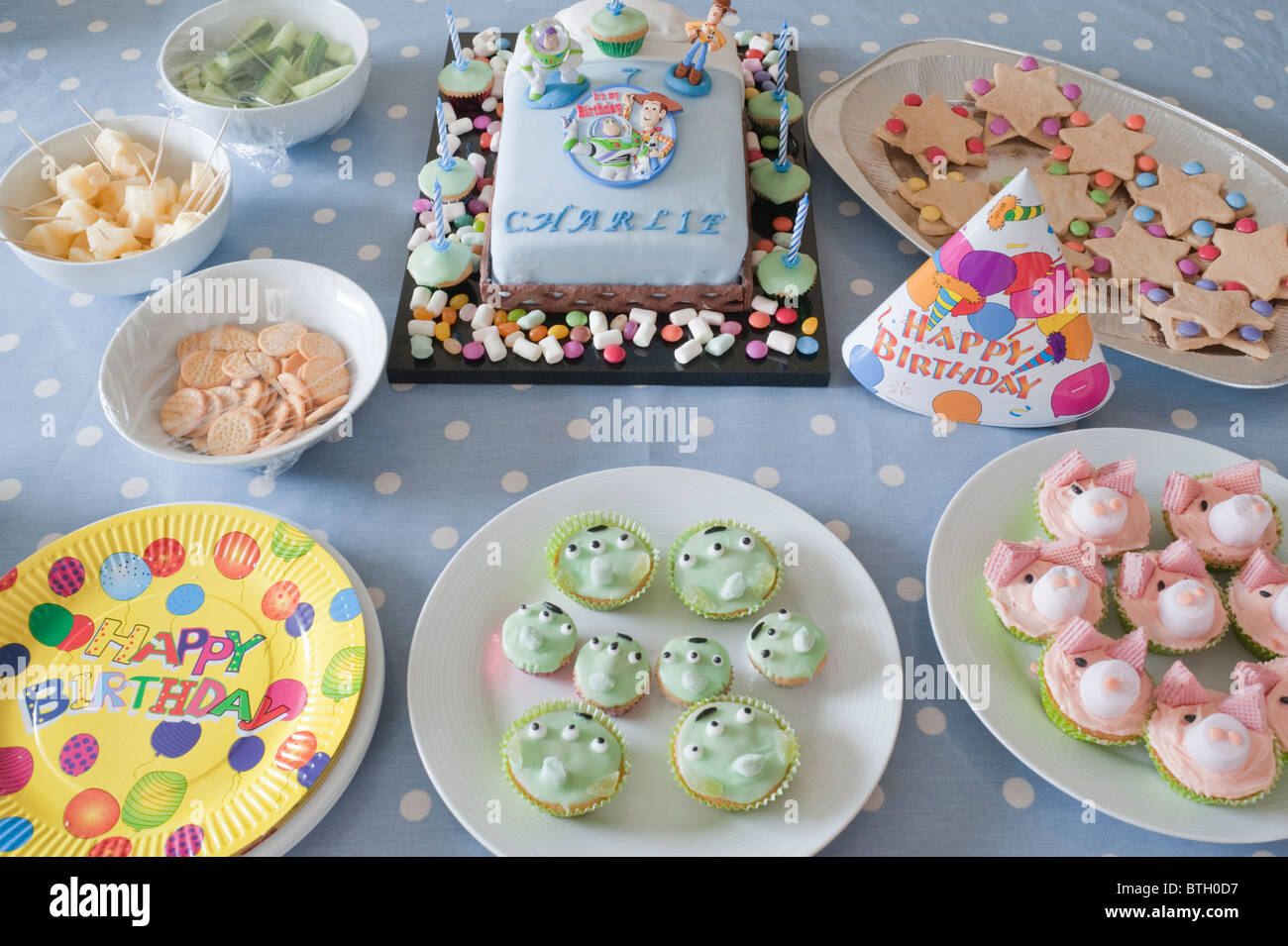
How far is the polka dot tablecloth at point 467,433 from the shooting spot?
3.78 feet

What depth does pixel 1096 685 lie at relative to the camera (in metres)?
1.09

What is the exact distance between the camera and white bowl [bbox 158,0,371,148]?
1.70 metres

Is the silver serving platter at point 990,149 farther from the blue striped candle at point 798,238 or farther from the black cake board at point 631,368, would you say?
the black cake board at point 631,368

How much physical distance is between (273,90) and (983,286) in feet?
4.17

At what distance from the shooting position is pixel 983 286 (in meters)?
1.33

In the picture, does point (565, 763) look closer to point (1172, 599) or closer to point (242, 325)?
point (1172, 599)

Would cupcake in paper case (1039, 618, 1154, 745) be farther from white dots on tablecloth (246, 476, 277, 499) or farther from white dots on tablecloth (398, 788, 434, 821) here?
white dots on tablecloth (246, 476, 277, 499)

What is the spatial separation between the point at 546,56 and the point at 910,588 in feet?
3.15

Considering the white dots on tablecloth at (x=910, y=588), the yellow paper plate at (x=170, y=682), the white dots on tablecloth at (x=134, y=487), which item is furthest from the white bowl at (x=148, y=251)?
the white dots on tablecloth at (x=910, y=588)

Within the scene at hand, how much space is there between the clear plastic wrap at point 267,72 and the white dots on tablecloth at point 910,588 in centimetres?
126

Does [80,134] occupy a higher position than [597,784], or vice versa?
[80,134]

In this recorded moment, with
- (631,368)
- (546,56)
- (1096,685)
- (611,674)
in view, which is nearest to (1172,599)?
(1096,685)
